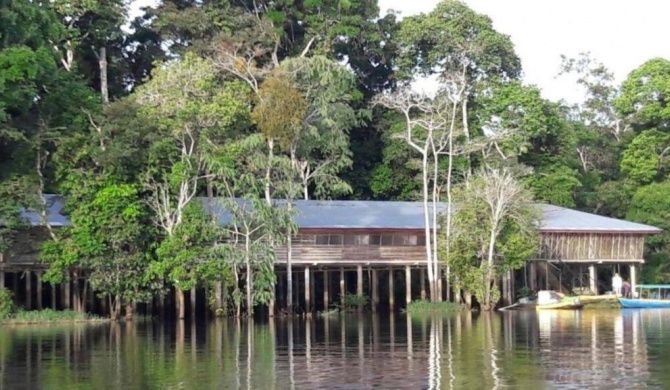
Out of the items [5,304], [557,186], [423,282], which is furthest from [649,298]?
[5,304]

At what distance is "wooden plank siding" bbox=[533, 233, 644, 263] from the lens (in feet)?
180

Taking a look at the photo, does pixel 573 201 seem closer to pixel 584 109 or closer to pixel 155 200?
pixel 584 109

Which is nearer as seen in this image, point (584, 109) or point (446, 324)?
point (446, 324)

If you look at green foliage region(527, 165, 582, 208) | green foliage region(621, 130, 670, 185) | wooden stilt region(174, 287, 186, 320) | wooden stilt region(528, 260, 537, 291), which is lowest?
wooden stilt region(174, 287, 186, 320)

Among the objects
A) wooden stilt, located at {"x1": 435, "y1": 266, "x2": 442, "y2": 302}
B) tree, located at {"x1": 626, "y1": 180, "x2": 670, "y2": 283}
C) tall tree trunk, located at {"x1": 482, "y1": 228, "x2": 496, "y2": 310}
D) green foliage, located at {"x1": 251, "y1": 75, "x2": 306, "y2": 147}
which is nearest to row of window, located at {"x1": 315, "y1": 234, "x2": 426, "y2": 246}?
wooden stilt, located at {"x1": 435, "y1": 266, "x2": 442, "y2": 302}

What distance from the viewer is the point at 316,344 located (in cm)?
3384

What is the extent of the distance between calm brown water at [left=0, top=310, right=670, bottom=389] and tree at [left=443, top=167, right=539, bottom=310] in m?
6.54

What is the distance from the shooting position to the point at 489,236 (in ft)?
167

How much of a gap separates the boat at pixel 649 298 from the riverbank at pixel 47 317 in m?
24.2

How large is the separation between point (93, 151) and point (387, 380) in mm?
24596

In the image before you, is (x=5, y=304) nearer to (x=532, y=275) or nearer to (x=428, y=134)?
(x=428, y=134)

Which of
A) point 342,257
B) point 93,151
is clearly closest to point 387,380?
point 93,151

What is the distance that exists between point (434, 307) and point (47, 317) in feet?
57.9

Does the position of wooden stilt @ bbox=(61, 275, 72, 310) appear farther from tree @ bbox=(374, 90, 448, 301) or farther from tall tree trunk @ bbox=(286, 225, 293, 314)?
tree @ bbox=(374, 90, 448, 301)
